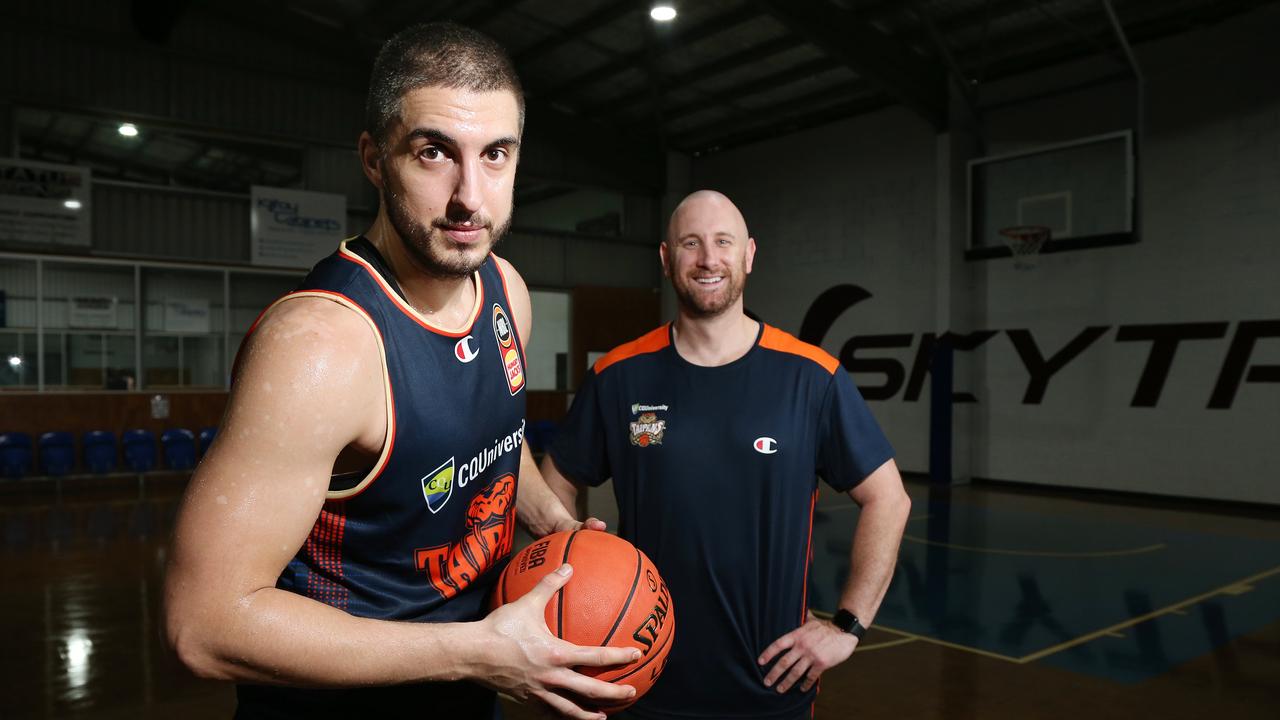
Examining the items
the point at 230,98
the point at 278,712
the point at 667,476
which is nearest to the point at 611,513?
the point at 667,476

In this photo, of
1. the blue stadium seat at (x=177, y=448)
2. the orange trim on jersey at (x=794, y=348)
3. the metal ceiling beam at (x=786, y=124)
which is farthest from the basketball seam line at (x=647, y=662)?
the metal ceiling beam at (x=786, y=124)

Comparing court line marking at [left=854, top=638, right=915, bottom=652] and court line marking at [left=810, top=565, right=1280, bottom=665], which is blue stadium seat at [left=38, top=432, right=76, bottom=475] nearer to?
court line marking at [left=810, top=565, right=1280, bottom=665]

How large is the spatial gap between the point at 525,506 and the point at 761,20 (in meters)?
9.22

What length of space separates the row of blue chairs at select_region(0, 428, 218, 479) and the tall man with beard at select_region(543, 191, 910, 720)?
9126 mm

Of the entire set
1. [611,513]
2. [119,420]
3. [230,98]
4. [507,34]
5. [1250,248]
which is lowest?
[611,513]

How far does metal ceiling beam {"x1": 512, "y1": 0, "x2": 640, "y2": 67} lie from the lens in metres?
10.1

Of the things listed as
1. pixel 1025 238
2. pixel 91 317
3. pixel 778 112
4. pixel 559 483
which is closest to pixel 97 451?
pixel 91 317

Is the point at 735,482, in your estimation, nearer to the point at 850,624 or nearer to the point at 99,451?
the point at 850,624

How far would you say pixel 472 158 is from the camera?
4.30 ft

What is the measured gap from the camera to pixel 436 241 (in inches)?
52.3

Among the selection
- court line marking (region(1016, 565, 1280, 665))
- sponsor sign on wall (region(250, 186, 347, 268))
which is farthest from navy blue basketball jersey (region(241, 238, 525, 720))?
sponsor sign on wall (region(250, 186, 347, 268))

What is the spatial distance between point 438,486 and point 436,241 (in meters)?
0.41

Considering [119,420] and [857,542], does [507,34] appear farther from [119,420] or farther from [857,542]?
[857,542]

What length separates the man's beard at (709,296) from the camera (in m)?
2.24
